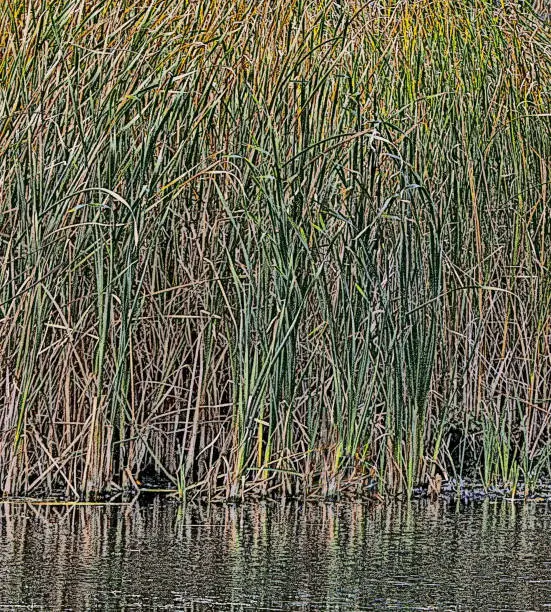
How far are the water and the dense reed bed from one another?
0.27 metres

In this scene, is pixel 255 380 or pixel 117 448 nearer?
pixel 255 380

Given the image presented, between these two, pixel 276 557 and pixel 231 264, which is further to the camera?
pixel 231 264

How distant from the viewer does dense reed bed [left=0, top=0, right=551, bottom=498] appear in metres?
5.23

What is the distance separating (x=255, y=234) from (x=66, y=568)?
1.65 metres

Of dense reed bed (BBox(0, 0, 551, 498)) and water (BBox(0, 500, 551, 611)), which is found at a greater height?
dense reed bed (BBox(0, 0, 551, 498))

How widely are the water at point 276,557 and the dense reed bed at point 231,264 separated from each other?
0.27 meters

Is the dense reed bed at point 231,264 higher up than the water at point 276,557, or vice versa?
the dense reed bed at point 231,264

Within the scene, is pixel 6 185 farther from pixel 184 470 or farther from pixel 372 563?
pixel 372 563

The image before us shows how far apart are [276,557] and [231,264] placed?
1258mm

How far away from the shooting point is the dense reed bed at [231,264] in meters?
5.23

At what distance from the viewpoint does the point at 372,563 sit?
4.26 metres

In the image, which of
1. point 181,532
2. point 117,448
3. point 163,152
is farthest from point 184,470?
point 163,152

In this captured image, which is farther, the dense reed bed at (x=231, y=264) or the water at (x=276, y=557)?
the dense reed bed at (x=231, y=264)

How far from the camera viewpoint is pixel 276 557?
432cm
